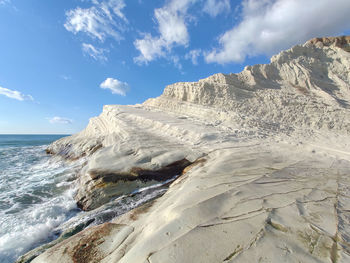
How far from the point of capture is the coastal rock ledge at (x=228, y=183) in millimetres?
1755

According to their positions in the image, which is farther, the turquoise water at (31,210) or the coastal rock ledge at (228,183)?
the turquoise water at (31,210)

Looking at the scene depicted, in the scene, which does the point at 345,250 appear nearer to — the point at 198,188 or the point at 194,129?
the point at 198,188

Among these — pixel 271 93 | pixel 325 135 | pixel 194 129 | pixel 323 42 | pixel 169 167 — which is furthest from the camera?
pixel 323 42

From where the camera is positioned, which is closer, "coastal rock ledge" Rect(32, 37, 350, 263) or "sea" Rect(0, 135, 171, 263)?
"coastal rock ledge" Rect(32, 37, 350, 263)

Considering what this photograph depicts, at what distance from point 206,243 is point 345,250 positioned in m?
1.40

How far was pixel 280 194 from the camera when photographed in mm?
2832

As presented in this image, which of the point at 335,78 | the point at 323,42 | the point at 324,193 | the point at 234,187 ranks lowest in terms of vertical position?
the point at 324,193

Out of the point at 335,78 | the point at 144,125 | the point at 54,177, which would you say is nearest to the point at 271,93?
the point at 335,78

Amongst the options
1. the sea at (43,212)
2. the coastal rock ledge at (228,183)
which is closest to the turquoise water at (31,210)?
the sea at (43,212)

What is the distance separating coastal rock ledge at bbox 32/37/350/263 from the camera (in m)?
1.75

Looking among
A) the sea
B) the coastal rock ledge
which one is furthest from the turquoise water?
the coastal rock ledge

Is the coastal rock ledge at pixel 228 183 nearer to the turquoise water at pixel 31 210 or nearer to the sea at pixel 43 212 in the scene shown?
the sea at pixel 43 212

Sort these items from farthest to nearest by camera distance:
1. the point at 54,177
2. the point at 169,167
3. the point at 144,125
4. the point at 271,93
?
the point at 271,93 < the point at 144,125 < the point at 54,177 < the point at 169,167

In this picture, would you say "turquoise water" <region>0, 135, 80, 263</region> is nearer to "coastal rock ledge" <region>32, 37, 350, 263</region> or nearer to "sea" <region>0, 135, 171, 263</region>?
"sea" <region>0, 135, 171, 263</region>
